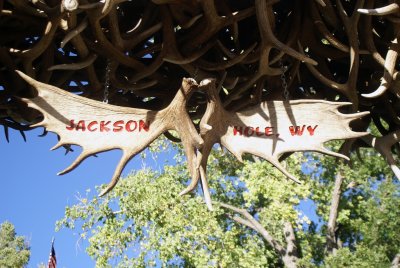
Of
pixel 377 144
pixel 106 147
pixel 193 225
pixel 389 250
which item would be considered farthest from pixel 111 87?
pixel 389 250

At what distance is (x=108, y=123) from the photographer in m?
2.25

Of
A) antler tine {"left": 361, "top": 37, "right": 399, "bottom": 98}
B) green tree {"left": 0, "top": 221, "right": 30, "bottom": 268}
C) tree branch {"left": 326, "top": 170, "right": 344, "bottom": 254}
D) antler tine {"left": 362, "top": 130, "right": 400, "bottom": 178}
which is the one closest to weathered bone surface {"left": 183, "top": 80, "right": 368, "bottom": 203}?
antler tine {"left": 361, "top": 37, "right": 399, "bottom": 98}

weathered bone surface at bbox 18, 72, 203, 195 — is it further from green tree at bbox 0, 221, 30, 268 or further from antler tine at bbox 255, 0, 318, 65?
green tree at bbox 0, 221, 30, 268

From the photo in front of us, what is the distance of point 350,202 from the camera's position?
14141mm

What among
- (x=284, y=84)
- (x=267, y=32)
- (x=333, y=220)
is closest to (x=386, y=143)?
(x=284, y=84)

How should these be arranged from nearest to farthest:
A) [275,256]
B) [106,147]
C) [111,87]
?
[106,147]
[111,87]
[275,256]

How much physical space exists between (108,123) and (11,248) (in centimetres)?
3187

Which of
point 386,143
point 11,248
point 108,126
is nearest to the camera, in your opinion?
point 108,126

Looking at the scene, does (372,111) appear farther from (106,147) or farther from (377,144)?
(106,147)

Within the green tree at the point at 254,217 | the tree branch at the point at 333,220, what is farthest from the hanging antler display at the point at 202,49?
the tree branch at the point at 333,220

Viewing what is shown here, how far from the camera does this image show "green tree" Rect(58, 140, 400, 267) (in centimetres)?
1138

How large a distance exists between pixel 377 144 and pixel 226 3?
1.00 meters

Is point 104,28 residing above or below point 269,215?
below

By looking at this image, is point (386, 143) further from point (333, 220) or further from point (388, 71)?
point (333, 220)
